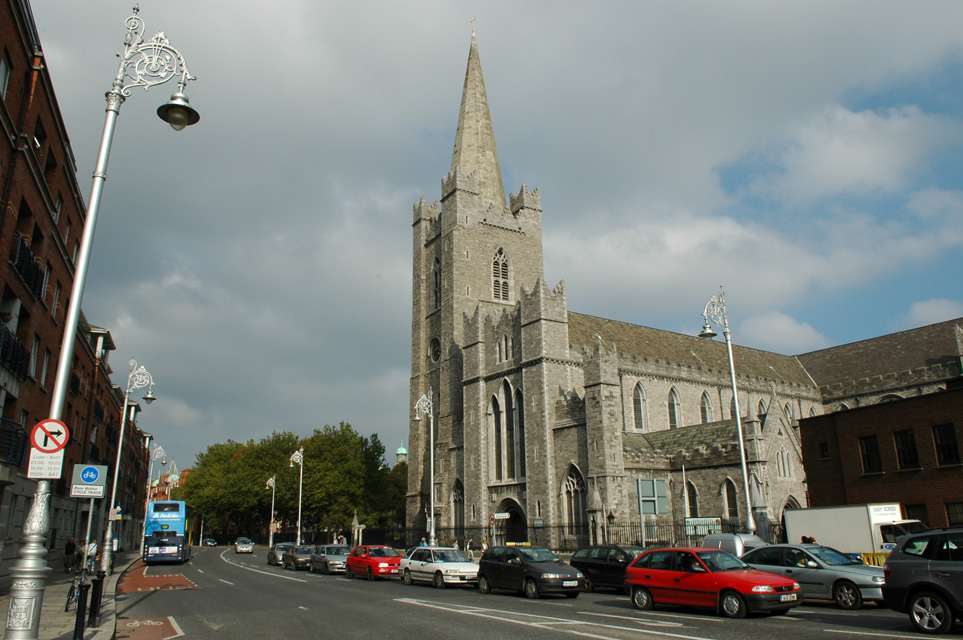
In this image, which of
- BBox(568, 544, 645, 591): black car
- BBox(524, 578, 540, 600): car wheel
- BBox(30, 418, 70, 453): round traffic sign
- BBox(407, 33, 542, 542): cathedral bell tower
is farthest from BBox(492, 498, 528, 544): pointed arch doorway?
BBox(30, 418, 70, 453): round traffic sign

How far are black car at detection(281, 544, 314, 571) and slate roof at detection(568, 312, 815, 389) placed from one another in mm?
20491

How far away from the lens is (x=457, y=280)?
163 ft

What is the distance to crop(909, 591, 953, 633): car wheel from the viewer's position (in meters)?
10.9

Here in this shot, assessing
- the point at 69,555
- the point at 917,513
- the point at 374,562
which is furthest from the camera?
the point at 69,555

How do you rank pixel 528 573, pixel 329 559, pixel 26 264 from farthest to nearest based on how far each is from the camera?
pixel 329 559 < pixel 26 264 < pixel 528 573

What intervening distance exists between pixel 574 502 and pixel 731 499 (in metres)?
8.38

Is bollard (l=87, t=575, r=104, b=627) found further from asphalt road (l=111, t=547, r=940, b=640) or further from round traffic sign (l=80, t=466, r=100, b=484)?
round traffic sign (l=80, t=466, r=100, b=484)

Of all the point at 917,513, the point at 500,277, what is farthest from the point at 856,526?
the point at 500,277

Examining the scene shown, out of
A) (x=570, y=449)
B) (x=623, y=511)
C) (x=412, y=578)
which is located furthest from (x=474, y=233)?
(x=412, y=578)

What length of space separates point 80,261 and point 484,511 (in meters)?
35.8

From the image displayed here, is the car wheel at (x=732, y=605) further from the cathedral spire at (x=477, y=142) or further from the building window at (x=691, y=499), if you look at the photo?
the cathedral spire at (x=477, y=142)

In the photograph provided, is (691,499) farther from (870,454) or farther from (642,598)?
(642,598)

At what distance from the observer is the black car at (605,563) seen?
2064 cm

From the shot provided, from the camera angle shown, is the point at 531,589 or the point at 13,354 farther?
the point at 13,354
